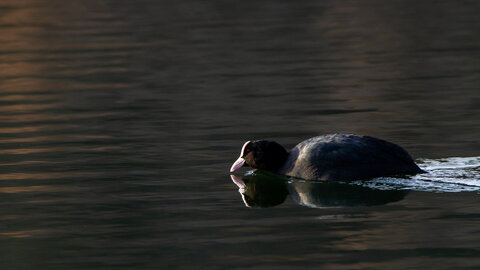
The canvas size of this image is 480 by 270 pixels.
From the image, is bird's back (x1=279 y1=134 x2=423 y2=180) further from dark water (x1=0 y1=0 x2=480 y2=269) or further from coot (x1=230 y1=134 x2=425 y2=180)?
dark water (x1=0 y1=0 x2=480 y2=269)

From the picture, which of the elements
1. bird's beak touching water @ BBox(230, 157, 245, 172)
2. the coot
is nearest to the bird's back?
the coot

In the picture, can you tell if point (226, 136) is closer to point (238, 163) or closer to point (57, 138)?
point (238, 163)

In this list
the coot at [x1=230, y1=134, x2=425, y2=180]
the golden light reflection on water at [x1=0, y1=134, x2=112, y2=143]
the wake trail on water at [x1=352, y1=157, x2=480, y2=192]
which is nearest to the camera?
the wake trail on water at [x1=352, y1=157, x2=480, y2=192]

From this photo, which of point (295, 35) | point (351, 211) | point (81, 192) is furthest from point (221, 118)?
point (295, 35)

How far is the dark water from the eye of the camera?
831cm

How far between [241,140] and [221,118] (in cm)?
181

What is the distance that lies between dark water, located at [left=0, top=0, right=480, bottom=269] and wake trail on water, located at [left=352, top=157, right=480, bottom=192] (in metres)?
0.03

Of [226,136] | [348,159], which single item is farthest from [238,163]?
[226,136]

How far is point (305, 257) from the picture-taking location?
310 inches

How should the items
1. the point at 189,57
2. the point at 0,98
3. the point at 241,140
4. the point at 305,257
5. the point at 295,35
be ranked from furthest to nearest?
the point at 295,35 < the point at 189,57 < the point at 0,98 < the point at 241,140 < the point at 305,257

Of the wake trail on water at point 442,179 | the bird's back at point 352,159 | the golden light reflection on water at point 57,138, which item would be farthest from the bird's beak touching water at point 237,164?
the golden light reflection on water at point 57,138

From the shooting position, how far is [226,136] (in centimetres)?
1346

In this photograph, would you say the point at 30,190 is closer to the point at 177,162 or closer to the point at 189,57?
the point at 177,162

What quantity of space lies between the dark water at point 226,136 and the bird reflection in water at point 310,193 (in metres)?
0.04
